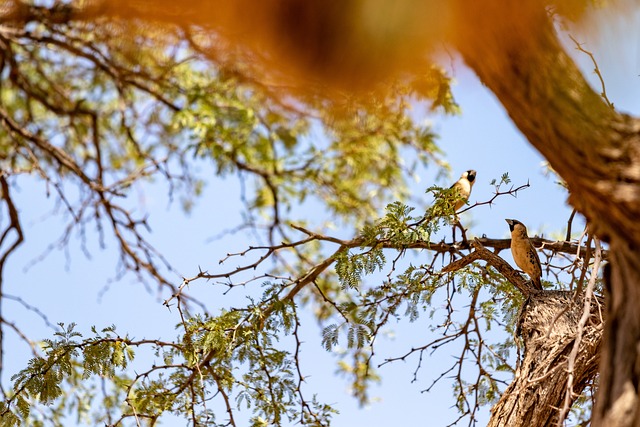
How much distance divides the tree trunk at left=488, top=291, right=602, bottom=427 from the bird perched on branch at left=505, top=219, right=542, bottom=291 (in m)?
0.23

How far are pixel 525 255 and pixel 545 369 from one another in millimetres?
579

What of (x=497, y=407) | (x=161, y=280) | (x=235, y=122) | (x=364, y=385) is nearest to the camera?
(x=497, y=407)

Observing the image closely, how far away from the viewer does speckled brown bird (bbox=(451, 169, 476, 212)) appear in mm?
2609

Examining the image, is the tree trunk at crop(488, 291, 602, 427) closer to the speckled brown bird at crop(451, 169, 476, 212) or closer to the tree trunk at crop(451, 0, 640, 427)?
the speckled brown bird at crop(451, 169, 476, 212)

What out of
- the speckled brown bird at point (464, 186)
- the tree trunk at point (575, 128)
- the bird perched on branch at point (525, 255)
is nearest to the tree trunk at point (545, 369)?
the bird perched on branch at point (525, 255)

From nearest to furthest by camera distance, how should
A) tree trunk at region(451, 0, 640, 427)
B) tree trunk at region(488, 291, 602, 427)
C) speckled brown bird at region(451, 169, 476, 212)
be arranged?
tree trunk at region(451, 0, 640, 427) → tree trunk at region(488, 291, 602, 427) → speckled brown bird at region(451, 169, 476, 212)

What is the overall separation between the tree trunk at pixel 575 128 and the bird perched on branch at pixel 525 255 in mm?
1326

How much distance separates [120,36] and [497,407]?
1576 mm

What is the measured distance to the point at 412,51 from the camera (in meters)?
1.22

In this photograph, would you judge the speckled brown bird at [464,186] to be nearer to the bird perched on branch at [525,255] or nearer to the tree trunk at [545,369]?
the bird perched on branch at [525,255]

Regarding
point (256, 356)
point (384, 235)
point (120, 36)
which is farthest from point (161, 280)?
point (120, 36)

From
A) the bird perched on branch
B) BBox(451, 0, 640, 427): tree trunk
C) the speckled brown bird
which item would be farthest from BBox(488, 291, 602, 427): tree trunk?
BBox(451, 0, 640, 427): tree trunk

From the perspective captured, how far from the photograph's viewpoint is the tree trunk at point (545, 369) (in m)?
2.16

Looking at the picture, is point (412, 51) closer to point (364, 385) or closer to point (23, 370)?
point (23, 370)
